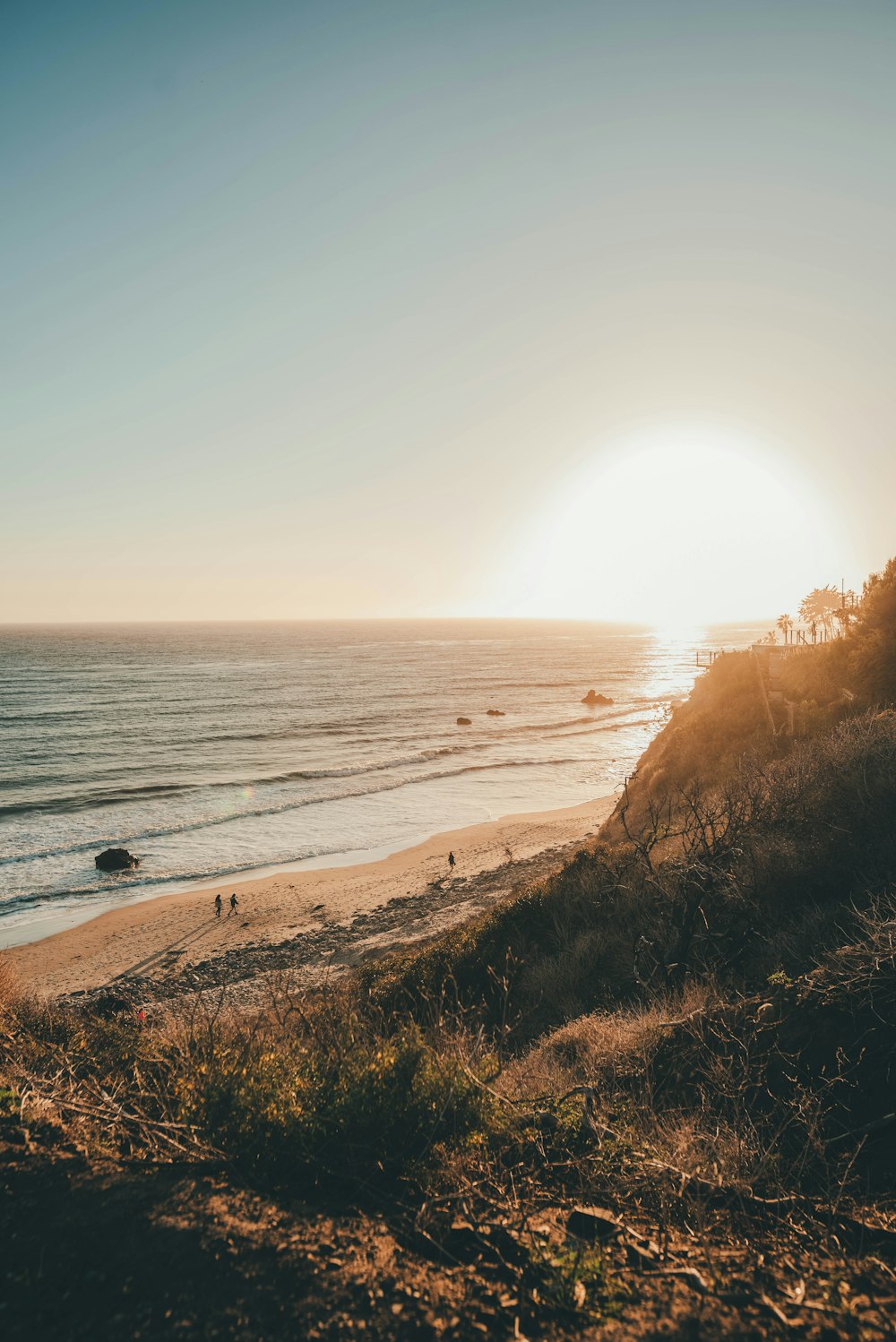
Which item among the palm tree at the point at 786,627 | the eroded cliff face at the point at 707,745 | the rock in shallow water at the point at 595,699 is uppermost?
the palm tree at the point at 786,627

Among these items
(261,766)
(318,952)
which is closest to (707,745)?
(318,952)

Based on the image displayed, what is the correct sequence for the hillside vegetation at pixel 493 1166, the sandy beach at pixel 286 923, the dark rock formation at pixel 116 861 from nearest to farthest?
1. the hillside vegetation at pixel 493 1166
2. the sandy beach at pixel 286 923
3. the dark rock formation at pixel 116 861

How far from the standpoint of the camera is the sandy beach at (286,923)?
57.2ft

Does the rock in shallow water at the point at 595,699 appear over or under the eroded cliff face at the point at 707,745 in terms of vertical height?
under

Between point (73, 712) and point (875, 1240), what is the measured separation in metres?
70.3

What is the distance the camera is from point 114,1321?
281 cm

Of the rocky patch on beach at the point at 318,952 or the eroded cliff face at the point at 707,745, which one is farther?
the eroded cliff face at the point at 707,745

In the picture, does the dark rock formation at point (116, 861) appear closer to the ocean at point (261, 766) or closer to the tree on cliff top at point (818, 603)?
the ocean at point (261, 766)

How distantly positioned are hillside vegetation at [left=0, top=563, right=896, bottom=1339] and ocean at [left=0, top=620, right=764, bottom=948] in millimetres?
18799

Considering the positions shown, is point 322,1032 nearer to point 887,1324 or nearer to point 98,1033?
point 98,1033

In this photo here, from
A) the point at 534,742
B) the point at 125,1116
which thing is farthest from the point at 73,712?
the point at 125,1116

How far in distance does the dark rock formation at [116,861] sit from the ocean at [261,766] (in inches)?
19.6

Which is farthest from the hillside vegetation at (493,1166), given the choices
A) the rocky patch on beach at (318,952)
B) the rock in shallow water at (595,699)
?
the rock in shallow water at (595,699)

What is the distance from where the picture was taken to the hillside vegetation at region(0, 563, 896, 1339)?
3.09m
